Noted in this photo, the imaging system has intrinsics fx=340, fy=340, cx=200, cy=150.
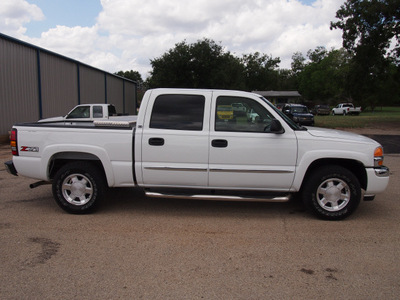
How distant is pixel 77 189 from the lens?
515 cm

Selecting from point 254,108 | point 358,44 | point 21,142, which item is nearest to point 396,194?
point 254,108

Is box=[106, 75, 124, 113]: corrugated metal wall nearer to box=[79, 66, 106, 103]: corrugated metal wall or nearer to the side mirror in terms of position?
box=[79, 66, 106, 103]: corrugated metal wall

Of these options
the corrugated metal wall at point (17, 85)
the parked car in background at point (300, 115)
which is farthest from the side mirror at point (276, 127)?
the parked car in background at point (300, 115)

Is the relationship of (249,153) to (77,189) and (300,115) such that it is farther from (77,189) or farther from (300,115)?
(300,115)

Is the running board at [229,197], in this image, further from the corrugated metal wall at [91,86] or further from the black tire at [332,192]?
the corrugated metal wall at [91,86]

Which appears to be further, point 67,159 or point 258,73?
point 258,73

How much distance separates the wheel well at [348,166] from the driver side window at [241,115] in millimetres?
925

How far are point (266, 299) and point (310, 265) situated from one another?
0.88 metres

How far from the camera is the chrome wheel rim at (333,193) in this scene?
4.92 m

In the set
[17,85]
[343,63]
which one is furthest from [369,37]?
[343,63]

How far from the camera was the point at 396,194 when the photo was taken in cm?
651

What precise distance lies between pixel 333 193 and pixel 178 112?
2.55m

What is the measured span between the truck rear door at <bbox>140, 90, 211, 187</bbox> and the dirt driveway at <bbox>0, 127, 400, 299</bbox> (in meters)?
0.65

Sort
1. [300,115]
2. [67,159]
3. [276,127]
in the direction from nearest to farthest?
[276,127] < [67,159] < [300,115]
